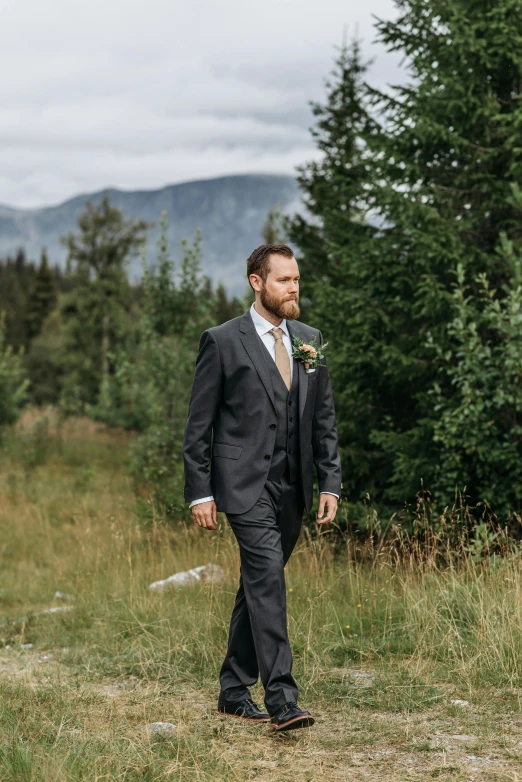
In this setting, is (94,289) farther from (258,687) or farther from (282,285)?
(282,285)

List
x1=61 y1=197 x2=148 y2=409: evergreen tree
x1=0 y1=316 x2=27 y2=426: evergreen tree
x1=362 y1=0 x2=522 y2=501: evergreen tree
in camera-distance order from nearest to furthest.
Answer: x1=362 y1=0 x2=522 y2=501: evergreen tree, x1=0 y1=316 x2=27 y2=426: evergreen tree, x1=61 y1=197 x2=148 y2=409: evergreen tree

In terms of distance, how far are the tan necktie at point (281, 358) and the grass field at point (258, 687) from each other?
1730mm

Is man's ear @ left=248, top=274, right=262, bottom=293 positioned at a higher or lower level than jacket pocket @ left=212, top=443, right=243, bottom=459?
higher

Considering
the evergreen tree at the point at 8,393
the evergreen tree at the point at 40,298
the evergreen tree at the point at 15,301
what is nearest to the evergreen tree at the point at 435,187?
the evergreen tree at the point at 8,393

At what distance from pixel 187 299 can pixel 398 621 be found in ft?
27.6

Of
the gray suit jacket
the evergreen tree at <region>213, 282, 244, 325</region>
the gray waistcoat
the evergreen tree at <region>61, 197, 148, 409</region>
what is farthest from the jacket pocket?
the evergreen tree at <region>61, 197, 148, 409</region>

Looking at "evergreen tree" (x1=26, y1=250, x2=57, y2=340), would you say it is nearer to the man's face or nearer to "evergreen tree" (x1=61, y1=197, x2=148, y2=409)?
"evergreen tree" (x1=61, y1=197, x2=148, y2=409)

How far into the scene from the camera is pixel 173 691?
5.23 metres

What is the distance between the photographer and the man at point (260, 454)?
4.34m

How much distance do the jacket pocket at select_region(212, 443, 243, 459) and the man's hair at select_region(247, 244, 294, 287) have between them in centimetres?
85

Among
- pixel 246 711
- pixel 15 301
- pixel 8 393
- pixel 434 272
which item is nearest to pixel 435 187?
pixel 434 272

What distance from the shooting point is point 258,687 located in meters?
5.36

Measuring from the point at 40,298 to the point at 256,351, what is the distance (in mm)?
64175

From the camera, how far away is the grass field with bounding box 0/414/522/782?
12.7ft
